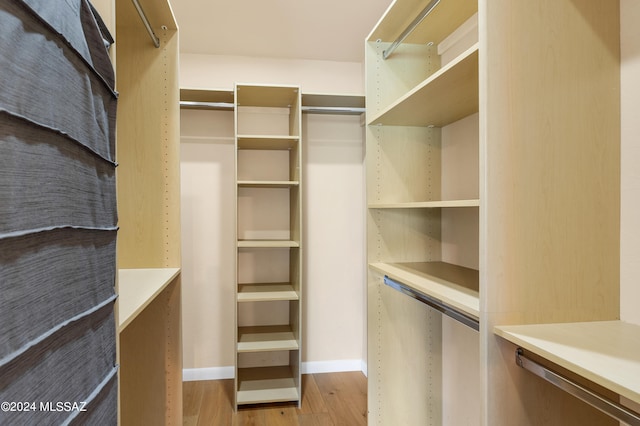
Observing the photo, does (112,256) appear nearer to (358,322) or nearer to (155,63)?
(155,63)

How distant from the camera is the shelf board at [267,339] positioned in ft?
7.77

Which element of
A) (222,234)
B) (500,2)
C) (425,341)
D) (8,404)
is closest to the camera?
(8,404)

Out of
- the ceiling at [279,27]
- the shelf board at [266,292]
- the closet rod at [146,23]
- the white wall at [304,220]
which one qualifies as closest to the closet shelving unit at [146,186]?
the closet rod at [146,23]

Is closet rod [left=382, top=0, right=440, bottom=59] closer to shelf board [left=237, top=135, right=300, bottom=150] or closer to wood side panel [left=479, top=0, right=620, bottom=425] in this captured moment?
wood side panel [left=479, top=0, right=620, bottom=425]

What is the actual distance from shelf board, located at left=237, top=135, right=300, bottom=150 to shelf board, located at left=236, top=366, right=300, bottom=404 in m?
1.75

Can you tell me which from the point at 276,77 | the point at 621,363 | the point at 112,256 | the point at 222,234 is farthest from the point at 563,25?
the point at 222,234

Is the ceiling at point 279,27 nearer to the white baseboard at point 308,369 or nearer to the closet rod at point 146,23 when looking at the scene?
the closet rod at point 146,23

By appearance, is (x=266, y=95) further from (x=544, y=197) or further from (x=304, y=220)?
(x=544, y=197)

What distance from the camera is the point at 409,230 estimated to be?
1.92 m

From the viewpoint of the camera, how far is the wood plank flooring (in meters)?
2.23

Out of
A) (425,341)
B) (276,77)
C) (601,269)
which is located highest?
(276,77)

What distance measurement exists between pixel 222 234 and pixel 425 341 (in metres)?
1.68

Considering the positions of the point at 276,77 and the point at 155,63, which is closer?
the point at 155,63

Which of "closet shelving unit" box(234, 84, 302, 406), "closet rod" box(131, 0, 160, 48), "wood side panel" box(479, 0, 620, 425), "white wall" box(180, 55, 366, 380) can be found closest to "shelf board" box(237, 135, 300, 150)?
"closet shelving unit" box(234, 84, 302, 406)
